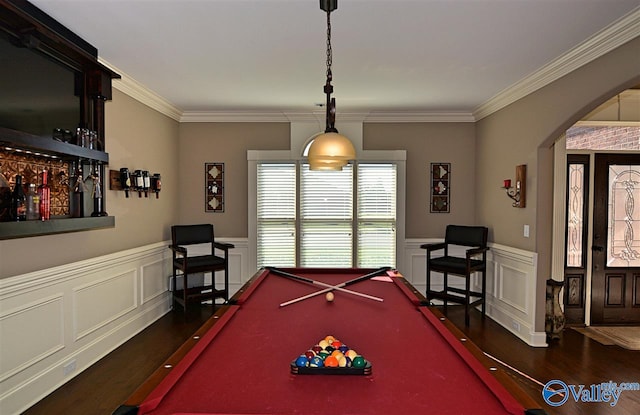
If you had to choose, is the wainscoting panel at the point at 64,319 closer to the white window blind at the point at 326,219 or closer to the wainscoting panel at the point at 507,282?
the white window blind at the point at 326,219

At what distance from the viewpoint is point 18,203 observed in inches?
105

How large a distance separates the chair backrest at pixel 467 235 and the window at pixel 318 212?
805 mm

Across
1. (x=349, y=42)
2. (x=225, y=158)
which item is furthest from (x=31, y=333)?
(x=225, y=158)

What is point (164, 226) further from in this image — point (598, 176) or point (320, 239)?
point (598, 176)

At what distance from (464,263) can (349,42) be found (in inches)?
120

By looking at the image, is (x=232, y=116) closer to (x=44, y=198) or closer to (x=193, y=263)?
(x=193, y=263)

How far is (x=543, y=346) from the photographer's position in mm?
4254

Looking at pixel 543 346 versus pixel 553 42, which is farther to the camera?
pixel 543 346

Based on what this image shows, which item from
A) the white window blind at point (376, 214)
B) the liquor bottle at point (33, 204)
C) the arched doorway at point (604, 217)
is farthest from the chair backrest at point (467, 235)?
the liquor bottle at point (33, 204)

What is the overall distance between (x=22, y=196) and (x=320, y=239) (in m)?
3.90

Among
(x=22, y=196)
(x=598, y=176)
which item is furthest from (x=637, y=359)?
(x=22, y=196)

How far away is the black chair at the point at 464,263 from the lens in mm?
4980

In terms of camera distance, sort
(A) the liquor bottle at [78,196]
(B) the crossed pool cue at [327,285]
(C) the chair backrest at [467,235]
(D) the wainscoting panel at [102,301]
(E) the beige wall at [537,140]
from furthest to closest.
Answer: (C) the chair backrest at [467,235], (D) the wainscoting panel at [102,301], (A) the liquor bottle at [78,196], (E) the beige wall at [537,140], (B) the crossed pool cue at [327,285]

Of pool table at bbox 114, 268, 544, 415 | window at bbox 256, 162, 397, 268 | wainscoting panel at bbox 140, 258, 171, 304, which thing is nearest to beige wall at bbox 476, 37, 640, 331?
window at bbox 256, 162, 397, 268
